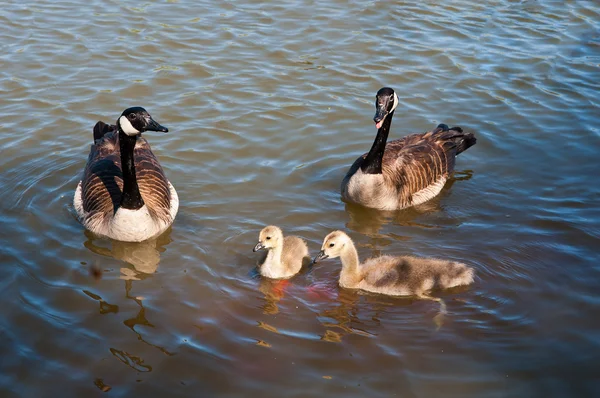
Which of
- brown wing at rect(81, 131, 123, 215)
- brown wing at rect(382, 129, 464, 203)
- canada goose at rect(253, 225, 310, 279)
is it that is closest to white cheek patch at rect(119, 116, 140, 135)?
brown wing at rect(81, 131, 123, 215)

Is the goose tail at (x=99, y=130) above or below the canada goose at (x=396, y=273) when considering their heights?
above

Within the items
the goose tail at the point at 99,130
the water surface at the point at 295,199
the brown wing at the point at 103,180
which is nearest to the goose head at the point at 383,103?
the water surface at the point at 295,199

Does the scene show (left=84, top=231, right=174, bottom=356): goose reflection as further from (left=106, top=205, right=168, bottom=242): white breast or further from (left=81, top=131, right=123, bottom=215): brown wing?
(left=81, top=131, right=123, bottom=215): brown wing

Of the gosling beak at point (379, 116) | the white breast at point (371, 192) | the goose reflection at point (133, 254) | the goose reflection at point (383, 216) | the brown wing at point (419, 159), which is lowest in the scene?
the goose reflection at point (133, 254)

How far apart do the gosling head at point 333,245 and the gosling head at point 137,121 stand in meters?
2.42

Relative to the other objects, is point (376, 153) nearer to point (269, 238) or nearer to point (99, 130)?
point (269, 238)

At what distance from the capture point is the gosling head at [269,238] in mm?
8305

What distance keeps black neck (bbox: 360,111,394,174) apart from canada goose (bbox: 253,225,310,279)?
2235 millimetres

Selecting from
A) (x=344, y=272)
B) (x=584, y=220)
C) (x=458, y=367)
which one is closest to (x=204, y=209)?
(x=344, y=272)

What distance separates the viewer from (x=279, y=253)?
8.40 m

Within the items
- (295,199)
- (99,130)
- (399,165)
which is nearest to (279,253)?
(295,199)

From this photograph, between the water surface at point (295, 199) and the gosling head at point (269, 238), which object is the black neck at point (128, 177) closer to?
the water surface at point (295, 199)

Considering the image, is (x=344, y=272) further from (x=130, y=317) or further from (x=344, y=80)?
(x=344, y=80)

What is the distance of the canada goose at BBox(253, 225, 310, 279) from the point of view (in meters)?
8.32
